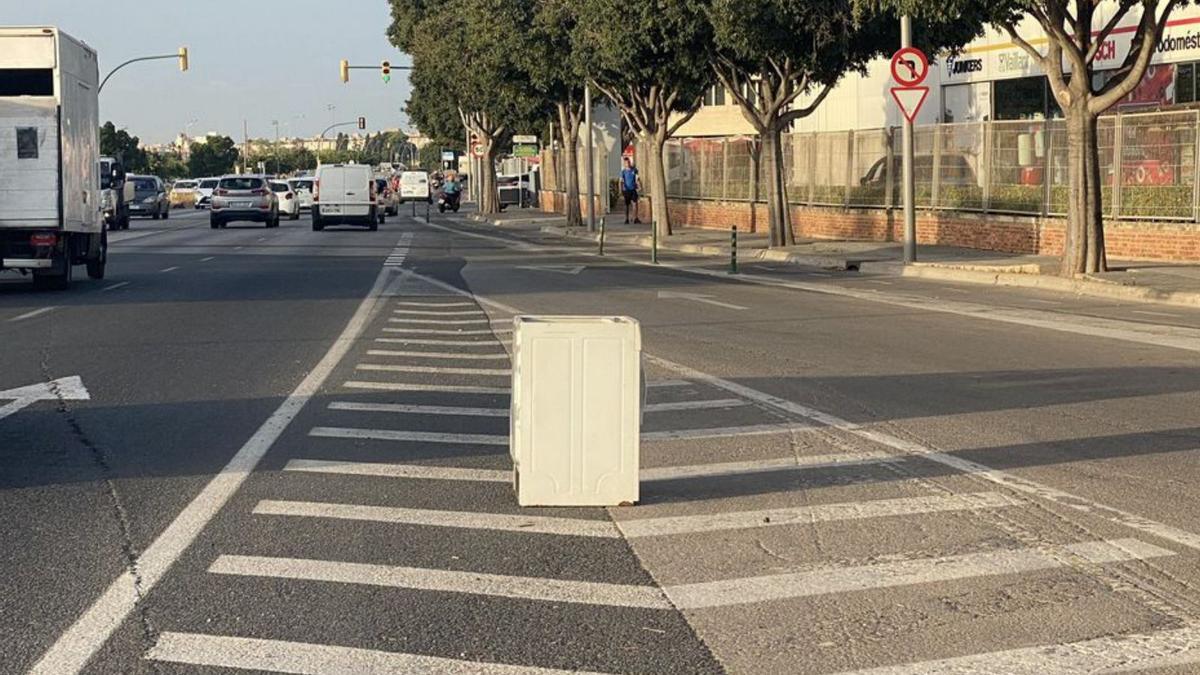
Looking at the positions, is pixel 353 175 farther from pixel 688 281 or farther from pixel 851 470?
pixel 851 470

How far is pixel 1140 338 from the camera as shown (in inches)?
617

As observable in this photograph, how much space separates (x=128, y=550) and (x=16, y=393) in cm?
561

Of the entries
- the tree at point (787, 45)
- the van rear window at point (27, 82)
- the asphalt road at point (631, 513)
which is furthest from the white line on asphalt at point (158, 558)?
the tree at point (787, 45)

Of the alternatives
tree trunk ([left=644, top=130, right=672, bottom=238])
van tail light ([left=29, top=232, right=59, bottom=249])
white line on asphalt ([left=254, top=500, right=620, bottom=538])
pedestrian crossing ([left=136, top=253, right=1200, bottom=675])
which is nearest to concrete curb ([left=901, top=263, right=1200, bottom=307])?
pedestrian crossing ([left=136, top=253, right=1200, bottom=675])

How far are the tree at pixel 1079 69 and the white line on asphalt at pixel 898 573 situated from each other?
14501 mm

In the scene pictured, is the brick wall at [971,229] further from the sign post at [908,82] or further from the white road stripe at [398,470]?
the white road stripe at [398,470]

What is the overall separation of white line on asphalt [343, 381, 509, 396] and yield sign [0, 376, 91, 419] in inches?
81.9

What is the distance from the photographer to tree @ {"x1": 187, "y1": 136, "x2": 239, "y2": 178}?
555 ft

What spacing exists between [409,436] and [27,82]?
1416 cm

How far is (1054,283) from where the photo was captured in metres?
22.4

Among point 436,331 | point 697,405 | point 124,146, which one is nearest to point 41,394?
point 697,405

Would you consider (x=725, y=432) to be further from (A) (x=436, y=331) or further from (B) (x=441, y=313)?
(B) (x=441, y=313)

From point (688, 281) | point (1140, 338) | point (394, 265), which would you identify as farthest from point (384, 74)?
point (1140, 338)

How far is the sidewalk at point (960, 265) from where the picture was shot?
20.7m
